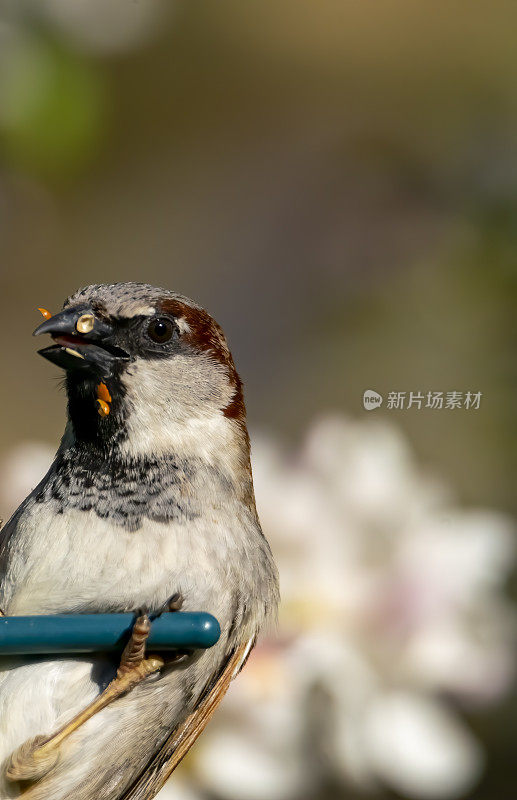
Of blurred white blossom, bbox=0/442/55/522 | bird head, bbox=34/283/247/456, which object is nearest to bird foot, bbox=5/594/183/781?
bird head, bbox=34/283/247/456

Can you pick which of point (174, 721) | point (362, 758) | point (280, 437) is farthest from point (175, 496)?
point (362, 758)

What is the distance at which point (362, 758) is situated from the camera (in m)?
1.34

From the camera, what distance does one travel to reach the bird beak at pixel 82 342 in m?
0.76

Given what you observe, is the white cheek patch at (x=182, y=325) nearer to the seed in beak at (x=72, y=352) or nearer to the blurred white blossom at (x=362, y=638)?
the seed in beak at (x=72, y=352)

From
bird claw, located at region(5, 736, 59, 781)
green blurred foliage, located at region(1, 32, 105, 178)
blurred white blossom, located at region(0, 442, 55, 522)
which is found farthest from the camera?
green blurred foliage, located at region(1, 32, 105, 178)

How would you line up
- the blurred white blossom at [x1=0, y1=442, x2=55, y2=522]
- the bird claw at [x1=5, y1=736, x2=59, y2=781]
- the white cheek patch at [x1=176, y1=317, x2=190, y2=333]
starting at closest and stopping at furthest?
the bird claw at [x1=5, y1=736, x2=59, y2=781], the white cheek patch at [x1=176, y1=317, x2=190, y2=333], the blurred white blossom at [x1=0, y1=442, x2=55, y2=522]

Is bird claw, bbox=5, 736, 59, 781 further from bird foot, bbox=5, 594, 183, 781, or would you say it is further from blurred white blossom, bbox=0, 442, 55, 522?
blurred white blossom, bbox=0, 442, 55, 522

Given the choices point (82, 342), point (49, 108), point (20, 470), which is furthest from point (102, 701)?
point (49, 108)

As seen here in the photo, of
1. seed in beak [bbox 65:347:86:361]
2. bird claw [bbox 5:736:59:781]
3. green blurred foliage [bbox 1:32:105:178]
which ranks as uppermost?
green blurred foliage [bbox 1:32:105:178]

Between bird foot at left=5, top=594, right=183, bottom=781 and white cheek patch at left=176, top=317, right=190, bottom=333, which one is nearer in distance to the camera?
bird foot at left=5, top=594, right=183, bottom=781

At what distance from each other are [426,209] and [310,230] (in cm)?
18

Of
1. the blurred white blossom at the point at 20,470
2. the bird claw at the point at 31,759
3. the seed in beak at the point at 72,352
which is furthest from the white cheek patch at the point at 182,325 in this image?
the blurred white blossom at the point at 20,470

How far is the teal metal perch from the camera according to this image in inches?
23.5

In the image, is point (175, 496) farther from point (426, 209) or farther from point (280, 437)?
point (426, 209)
